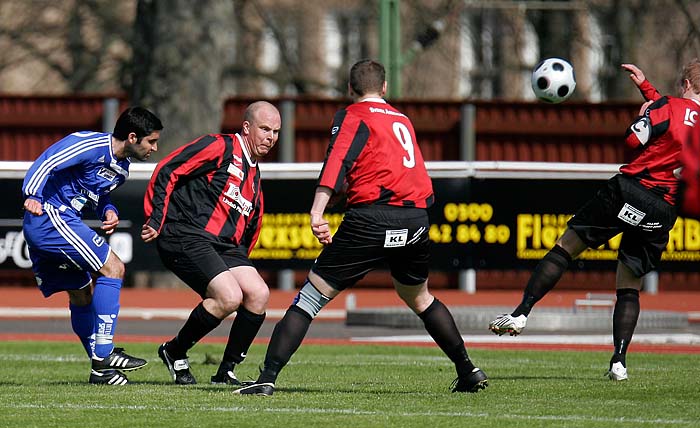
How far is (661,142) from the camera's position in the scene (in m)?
9.41

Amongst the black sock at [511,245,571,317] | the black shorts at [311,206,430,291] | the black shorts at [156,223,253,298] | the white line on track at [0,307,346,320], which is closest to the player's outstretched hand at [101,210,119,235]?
the black shorts at [156,223,253,298]

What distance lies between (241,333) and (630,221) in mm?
2716

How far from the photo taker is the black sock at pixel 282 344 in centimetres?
851

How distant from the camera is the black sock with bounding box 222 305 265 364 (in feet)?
31.0

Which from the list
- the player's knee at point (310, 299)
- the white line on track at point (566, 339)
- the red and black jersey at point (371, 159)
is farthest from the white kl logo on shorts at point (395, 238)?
the white line on track at point (566, 339)

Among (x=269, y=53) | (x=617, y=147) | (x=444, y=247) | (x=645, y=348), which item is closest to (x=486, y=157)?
(x=617, y=147)

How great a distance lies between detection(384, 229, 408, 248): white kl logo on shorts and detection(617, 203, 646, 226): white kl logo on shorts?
1.80 m

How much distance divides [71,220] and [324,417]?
2757 millimetres

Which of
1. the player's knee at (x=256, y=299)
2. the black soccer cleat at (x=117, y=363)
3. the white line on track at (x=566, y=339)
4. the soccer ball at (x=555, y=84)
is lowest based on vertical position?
the white line on track at (x=566, y=339)

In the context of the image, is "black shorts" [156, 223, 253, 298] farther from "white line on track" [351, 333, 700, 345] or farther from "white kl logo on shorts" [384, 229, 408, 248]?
"white line on track" [351, 333, 700, 345]

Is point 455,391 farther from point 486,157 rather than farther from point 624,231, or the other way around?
point 486,157

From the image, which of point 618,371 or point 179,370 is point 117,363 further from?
point 618,371

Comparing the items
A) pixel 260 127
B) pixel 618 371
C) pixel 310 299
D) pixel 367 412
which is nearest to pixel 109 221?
pixel 260 127

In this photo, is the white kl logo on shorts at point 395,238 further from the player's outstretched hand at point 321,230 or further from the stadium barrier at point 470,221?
the stadium barrier at point 470,221
